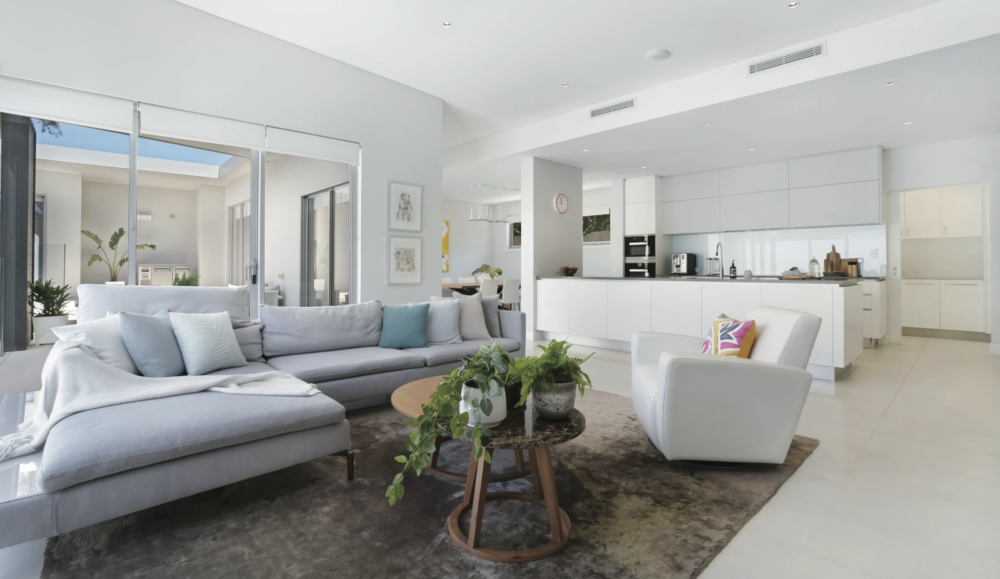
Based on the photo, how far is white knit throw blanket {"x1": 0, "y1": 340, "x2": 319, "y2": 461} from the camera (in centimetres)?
185

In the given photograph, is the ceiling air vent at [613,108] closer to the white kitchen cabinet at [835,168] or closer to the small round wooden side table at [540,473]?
the white kitchen cabinet at [835,168]

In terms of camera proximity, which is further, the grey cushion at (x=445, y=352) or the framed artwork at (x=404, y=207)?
the framed artwork at (x=404, y=207)

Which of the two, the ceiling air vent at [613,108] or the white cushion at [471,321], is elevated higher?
the ceiling air vent at [613,108]

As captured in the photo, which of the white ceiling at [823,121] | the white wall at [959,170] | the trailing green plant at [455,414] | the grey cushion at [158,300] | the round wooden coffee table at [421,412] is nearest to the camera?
the trailing green plant at [455,414]

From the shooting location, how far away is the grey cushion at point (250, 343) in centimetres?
320

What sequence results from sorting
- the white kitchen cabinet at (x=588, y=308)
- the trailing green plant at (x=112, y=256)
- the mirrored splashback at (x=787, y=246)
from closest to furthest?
the trailing green plant at (x=112, y=256)
the white kitchen cabinet at (x=588, y=308)
the mirrored splashback at (x=787, y=246)

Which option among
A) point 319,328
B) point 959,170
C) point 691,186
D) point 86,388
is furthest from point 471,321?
point 959,170

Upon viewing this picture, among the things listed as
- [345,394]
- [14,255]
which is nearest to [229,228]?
[14,255]

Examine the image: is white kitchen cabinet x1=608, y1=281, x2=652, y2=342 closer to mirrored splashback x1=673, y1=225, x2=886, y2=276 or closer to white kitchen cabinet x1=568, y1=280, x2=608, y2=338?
white kitchen cabinet x1=568, y1=280, x2=608, y2=338

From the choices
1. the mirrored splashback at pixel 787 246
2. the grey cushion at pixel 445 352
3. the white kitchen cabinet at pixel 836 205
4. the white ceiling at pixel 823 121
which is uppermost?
the white ceiling at pixel 823 121

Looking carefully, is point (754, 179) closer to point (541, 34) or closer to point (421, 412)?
point (541, 34)

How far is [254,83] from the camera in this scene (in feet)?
13.3

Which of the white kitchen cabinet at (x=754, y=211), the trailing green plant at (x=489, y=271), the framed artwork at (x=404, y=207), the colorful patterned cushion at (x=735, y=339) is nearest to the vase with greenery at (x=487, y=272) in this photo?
the trailing green plant at (x=489, y=271)

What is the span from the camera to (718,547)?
1714 mm
